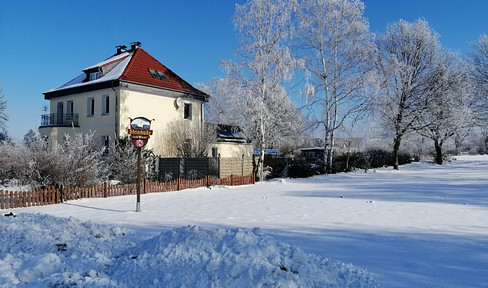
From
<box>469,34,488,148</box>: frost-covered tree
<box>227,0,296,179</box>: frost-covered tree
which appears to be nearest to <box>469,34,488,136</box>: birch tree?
<box>469,34,488,148</box>: frost-covered tree

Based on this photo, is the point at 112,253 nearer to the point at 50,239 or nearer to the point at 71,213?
the point at 50,239

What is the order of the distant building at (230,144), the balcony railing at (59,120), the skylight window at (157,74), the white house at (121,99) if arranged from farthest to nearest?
1. the distant building at (230,144)
2. the skylight window at (157,74)
3. the balcony railing at (59,120)
4. the white house at (121,99)

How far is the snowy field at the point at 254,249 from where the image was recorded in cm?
421

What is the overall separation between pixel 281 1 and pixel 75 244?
68.0 feet

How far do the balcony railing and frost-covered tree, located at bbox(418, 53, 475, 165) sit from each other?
1164 inches

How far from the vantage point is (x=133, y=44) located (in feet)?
87.0

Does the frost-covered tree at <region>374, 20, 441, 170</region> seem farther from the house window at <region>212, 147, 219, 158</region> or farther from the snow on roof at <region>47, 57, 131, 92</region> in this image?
the snow on roof at <region>47, 57, 131, 92</region>

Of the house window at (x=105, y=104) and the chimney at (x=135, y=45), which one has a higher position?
the chimney at (x=135, y=45)

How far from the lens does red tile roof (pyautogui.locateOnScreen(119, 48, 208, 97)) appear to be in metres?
22.3

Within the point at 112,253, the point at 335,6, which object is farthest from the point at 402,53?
the point at 112,253

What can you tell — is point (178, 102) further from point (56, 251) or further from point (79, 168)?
point (56, 251)

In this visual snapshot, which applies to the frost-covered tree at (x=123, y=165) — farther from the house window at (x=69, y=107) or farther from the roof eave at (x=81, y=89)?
the house window at (x=69, y=107)

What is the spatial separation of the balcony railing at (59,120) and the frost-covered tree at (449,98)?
29560mm

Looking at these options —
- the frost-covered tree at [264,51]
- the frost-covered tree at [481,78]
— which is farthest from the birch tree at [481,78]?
the frost-covered tree at [264,51]
